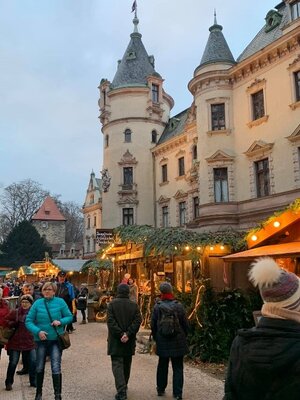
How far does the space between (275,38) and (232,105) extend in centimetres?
419

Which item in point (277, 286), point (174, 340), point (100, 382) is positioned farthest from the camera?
point (100, 382)

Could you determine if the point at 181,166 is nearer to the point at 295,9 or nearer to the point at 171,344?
the point at 295,9

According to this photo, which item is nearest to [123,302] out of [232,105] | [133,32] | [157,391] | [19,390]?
[157,391]

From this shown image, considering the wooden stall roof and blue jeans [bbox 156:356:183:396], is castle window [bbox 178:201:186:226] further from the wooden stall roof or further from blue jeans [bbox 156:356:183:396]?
blue jeans [bbox 156:356:183:396]

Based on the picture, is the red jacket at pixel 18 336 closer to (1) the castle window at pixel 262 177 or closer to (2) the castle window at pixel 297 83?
(1) the castle window at pixel 262 177

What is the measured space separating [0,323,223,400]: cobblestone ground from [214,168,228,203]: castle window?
15.1 m

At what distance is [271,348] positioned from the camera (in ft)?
7.41

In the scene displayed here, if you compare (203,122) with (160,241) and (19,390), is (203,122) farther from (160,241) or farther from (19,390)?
(19,390)

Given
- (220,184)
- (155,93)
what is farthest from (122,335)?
(155,93)

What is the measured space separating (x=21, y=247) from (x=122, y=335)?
53.1 metres

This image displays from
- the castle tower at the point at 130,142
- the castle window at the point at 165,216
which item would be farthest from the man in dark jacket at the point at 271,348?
the castle tower at the point at 130,142

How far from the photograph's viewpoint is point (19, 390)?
7.72 meters

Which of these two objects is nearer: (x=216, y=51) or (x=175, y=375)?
(x=175, y=375)

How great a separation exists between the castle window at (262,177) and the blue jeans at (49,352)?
1781 centimetres
